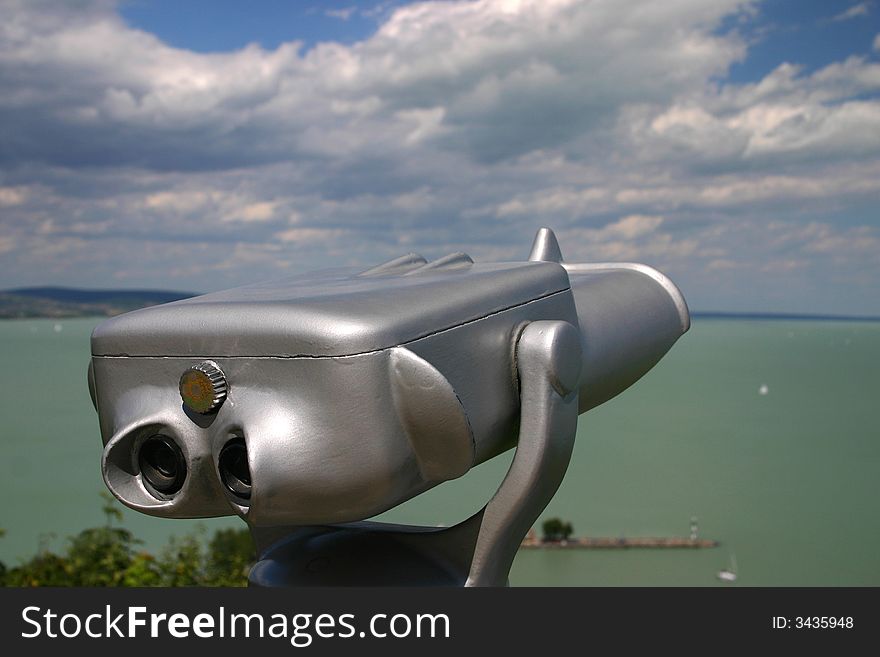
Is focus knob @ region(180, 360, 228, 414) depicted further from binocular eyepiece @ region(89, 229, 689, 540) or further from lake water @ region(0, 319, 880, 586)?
lake water @ region(0, 319, 880, 586)

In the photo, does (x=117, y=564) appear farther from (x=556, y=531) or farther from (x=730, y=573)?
(x=730, y=573)

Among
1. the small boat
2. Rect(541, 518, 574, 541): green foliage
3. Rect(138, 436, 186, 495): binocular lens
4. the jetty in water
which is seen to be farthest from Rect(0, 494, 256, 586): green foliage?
the small boat

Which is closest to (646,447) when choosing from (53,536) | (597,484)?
(597,484)

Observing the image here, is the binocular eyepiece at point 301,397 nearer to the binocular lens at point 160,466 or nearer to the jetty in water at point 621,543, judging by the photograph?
the binocular lens at point 160,466

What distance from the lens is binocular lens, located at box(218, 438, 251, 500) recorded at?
2.03 meters

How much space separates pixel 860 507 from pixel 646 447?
1292 cm

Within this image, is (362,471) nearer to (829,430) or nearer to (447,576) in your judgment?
(447,576)

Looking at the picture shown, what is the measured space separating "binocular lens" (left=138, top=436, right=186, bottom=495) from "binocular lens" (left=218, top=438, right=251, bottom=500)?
0.15m

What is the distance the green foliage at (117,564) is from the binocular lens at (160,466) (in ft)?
20.3

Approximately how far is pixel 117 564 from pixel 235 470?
7.31 m

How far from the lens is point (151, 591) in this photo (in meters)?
2.36

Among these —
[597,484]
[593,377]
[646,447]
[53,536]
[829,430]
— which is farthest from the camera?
[829,430]

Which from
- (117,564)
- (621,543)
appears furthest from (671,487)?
(117,564)

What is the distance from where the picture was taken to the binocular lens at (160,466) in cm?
215
